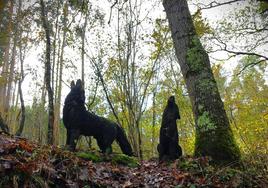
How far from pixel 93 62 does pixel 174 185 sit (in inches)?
485

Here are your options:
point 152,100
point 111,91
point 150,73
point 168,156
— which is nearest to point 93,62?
point 111,91

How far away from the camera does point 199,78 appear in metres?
5.70

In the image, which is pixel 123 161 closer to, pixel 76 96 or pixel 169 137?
pixel 169 137

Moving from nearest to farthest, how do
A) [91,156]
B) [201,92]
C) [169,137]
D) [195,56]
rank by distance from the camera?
[201,92], [195,56], [91,156], [169,137]

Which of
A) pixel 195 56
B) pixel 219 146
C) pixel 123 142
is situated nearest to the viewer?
pixel 219 146

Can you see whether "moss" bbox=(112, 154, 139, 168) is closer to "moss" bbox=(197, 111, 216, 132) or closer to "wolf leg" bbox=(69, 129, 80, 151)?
"wolf leg" bbox=(69, 129, 80, 151)

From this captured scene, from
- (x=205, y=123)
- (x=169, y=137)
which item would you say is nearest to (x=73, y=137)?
(x=169, y=137)

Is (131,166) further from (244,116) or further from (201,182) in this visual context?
(244,116)

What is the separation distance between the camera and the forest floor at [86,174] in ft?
11.0

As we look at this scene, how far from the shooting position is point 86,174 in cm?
413

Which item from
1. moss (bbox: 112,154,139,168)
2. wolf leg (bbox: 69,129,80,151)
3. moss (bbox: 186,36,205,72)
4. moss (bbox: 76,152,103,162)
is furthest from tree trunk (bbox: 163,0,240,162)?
wolf leg (bbox: 69,129,80,151)

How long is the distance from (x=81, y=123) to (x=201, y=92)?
2.88 m

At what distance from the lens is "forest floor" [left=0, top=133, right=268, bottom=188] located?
3361mm

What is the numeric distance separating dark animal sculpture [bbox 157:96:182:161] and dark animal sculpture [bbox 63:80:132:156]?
1.26 metres
